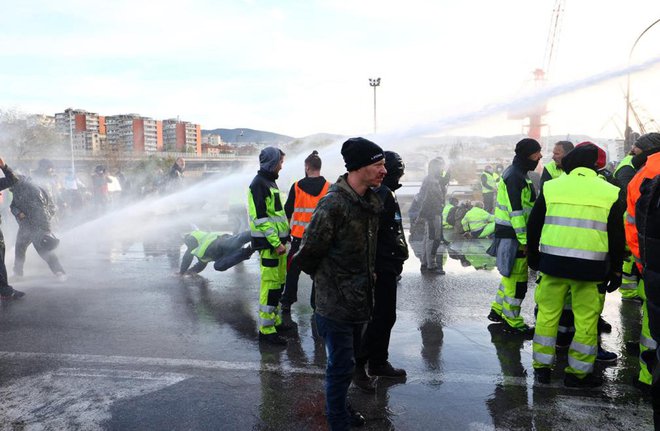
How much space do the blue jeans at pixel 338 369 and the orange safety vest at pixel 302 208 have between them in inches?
106

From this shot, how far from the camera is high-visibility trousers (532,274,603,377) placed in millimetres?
3826

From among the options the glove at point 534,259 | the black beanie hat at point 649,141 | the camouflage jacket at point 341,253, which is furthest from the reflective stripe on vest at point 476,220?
the camouflage jacket at point 341,253

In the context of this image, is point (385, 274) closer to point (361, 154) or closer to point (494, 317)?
point (361, 154)

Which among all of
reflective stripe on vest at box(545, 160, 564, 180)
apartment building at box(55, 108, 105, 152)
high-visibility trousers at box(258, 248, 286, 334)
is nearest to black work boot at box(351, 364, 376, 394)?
high-visibility trousers at box(258, 248, 286, 334)

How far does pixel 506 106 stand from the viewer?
9500mm

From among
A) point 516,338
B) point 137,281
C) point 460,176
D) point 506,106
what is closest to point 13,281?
point 137,281

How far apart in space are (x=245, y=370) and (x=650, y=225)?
10.7 ft

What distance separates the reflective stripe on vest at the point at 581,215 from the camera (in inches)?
148

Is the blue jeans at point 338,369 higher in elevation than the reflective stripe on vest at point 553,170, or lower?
lower

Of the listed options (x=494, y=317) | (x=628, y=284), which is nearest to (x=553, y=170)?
(x=628, y=284)

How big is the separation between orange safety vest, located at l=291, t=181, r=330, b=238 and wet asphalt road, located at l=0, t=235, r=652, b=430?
1103mm

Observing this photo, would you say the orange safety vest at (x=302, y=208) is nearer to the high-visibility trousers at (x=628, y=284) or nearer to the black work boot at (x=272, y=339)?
the black work boot at (x=272, y=339)

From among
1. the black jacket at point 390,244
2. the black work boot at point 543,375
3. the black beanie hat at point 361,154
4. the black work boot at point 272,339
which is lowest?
the black work boot at point 272,339

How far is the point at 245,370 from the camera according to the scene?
14.1ft
